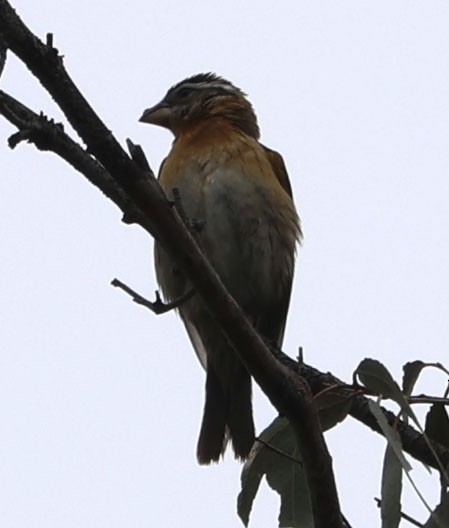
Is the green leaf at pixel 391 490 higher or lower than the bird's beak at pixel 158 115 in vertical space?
lower

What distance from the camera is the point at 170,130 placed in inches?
272

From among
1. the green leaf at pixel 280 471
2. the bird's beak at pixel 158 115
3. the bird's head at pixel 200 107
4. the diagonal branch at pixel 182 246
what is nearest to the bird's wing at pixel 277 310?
the bird's head at pixel 200 107

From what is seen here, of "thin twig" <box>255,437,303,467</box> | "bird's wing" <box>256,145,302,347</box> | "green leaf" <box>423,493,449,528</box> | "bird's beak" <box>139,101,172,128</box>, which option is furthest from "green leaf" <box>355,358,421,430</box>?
"bird's beak" <box>139,101,172,128</box>

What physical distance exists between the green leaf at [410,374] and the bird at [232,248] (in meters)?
2.39

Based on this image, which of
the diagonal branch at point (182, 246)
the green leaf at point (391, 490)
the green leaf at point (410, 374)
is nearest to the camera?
the diagonal branch at point (182, 246)

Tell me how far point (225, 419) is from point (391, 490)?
123 inches

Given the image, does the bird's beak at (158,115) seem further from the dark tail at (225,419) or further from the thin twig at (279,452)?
the thin twig at (279,452)

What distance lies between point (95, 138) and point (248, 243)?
3.18 m

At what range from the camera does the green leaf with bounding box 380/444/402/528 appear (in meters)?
2.89

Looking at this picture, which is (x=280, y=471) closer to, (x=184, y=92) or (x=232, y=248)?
(x=232, y=248)

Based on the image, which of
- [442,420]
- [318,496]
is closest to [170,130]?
[442,420]

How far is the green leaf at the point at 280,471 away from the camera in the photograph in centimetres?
336

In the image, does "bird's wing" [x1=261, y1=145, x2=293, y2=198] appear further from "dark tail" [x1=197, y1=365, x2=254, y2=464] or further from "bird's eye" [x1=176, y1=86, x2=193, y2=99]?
"dark tail" [x1=197, y1=365, x2=254, y2=464]

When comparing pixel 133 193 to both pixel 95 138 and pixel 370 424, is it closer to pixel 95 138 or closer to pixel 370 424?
pixel 95 138
